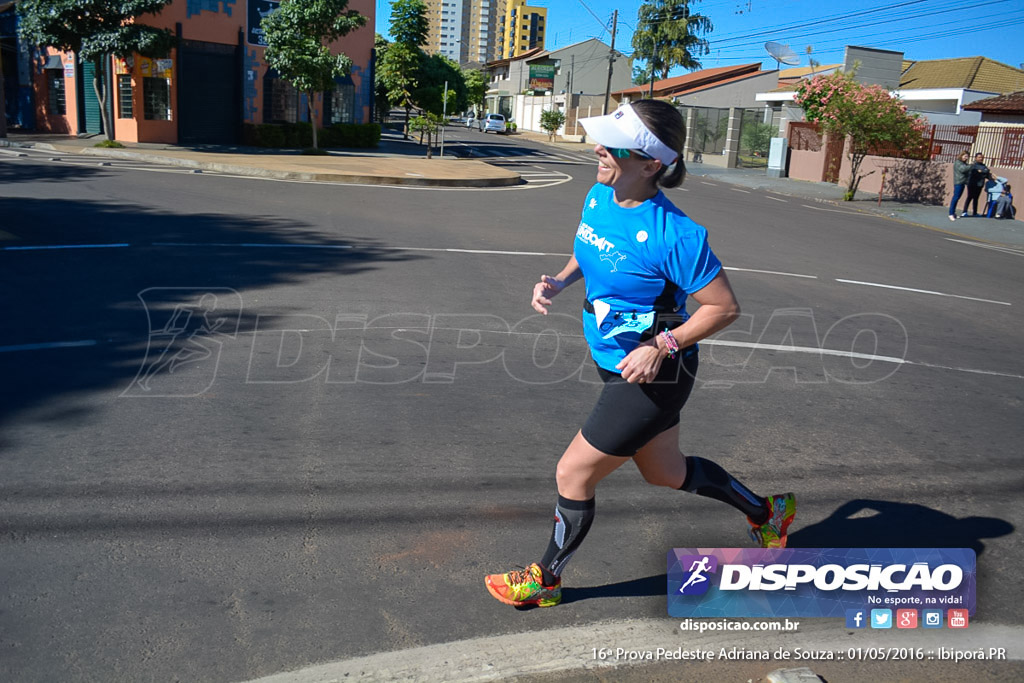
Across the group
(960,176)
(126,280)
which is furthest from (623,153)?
(960,176)

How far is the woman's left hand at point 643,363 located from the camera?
112 inches

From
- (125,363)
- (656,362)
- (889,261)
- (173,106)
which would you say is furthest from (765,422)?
(173,106)

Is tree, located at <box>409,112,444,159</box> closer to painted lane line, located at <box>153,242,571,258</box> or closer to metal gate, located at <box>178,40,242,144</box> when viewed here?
metal gate, located at <box>178,40,242,144</box>

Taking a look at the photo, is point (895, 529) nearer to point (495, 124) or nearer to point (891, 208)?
point (891, 208)

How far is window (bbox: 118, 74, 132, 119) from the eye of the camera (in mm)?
30828

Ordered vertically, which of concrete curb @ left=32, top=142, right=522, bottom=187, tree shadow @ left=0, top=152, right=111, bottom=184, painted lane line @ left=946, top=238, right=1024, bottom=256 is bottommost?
painted lane line @ left=946, top=238, right=1024, bottom=256

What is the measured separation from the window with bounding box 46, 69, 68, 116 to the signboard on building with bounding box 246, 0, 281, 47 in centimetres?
743

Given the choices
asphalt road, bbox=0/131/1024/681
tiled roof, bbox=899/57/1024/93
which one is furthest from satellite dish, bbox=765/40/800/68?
asphalt road, bbox=0/131/1024/681

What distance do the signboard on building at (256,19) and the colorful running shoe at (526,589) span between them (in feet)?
110

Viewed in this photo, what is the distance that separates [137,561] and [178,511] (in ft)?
1.48

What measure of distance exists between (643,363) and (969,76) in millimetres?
48992

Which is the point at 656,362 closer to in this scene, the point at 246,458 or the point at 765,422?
the point at 246,458

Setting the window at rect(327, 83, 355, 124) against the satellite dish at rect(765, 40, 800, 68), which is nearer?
the window at rect(327, 83, 355, 124)

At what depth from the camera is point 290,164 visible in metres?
23.6
